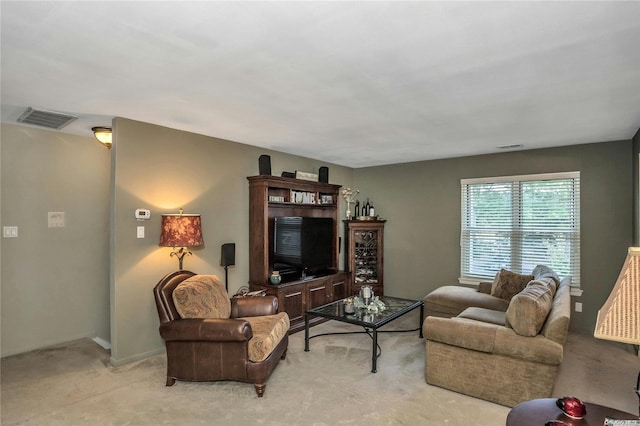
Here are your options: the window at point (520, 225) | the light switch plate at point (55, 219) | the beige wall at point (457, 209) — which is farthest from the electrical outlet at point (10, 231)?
the window at point (520, 225)

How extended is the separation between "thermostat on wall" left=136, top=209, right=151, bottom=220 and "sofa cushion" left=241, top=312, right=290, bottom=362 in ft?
4.91

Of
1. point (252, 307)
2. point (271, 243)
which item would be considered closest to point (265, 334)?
point (252, 307)

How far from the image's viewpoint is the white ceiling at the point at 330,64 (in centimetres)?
171

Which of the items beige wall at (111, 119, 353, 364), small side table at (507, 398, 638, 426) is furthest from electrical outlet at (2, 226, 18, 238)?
small side table at (507, 398, 638, 426)

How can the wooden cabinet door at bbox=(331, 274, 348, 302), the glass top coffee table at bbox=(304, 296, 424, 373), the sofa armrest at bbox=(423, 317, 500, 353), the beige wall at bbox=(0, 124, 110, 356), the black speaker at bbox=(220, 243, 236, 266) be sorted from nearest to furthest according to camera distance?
the sofa armrest at bbox=(423, 317, 500, 353)
the glass top coffee table at bbox=(304, 296, 424, 373)
the beige wall at bbox=(0, 124, 110, 356)
the black speaker at bbox=(220, 243, 236, 266)
the wooden cabinet door at bbox=(331, 274, 348, 302)

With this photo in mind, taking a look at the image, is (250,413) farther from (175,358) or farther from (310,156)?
(310,156)

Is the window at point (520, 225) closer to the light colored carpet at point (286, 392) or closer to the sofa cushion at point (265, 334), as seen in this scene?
the light colored carpet at point (286, 392)

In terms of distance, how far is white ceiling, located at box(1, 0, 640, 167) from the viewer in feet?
5.59

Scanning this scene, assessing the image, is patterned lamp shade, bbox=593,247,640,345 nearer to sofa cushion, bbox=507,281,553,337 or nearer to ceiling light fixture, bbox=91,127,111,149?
sofa cushion, bbox=507,281,553,337

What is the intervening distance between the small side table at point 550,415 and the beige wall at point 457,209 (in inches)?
143

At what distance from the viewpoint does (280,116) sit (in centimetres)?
342

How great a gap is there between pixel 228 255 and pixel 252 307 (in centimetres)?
88

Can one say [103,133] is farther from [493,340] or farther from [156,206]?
[493,340]

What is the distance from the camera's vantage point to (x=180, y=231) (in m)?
3.57
